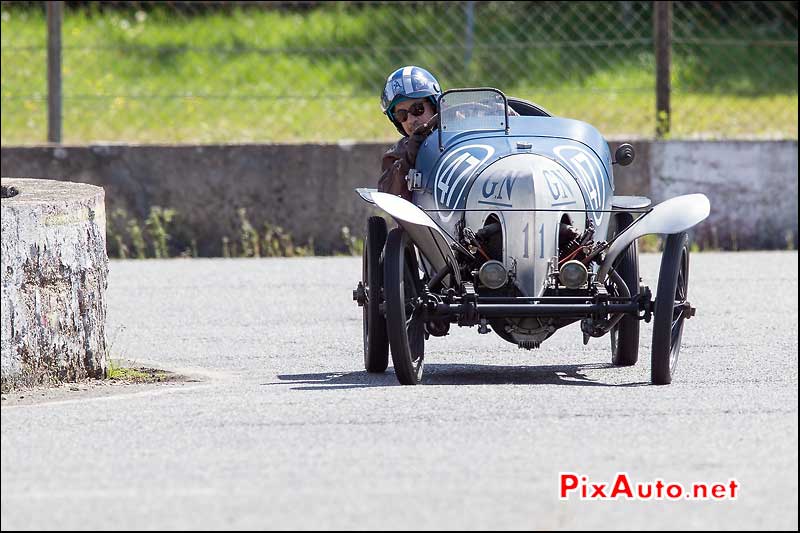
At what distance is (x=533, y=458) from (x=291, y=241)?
8230 millimetres

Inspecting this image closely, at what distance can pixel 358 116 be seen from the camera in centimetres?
1595

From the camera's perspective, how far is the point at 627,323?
8.25m

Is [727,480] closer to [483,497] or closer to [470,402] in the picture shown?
[483,497]

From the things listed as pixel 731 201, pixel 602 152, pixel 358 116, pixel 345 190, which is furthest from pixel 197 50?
pixel 602 152

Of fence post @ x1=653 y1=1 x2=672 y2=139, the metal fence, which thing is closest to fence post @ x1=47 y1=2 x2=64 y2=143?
the metal fence

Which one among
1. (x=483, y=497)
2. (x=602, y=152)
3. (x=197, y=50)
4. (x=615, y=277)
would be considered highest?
(x=197, y=50)

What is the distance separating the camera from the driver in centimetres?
834

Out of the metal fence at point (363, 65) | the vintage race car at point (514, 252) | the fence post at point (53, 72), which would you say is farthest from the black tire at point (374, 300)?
the metal fence at point (363, 65)

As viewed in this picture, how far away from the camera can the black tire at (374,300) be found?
7.84 metres

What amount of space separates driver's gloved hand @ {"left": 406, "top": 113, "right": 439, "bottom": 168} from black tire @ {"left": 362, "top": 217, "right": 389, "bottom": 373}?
462 mm

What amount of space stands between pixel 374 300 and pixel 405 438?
6.27 ft

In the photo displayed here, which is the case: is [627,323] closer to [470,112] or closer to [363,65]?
[470,112]

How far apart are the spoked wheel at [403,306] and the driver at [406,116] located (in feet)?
2.58

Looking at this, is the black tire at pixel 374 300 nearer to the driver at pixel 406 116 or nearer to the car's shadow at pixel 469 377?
the car's shadow at pixel 469 377
